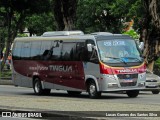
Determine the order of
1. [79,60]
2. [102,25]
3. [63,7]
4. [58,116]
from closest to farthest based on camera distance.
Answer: [58,116]
[79,60]
[63,7]
[102,25]

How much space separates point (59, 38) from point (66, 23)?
1525 centimetres

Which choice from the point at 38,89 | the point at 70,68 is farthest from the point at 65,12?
the point at 70,68

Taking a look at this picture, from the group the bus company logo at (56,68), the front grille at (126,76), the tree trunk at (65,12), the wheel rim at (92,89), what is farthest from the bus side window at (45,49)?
the tree trunk at (65,12)

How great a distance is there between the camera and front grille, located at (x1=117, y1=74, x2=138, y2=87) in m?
24.6

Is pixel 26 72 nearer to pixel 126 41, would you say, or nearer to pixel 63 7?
pixel 126 41

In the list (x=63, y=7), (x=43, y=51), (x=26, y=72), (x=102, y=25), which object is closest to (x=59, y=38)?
(x=43, y=51)

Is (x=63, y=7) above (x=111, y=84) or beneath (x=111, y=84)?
above

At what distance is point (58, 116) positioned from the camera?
15.7 metres

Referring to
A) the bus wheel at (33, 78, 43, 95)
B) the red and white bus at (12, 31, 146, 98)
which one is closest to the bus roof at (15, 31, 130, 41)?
the red and white bus at (12, 31, 146, 98)

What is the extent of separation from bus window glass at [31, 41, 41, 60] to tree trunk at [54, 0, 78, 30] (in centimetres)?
1339

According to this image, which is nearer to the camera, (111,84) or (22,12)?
(111,84)

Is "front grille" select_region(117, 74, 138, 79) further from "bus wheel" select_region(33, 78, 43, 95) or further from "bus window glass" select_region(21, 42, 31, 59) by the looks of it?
"bus window glass" select_region(21, 42, 31, 59)

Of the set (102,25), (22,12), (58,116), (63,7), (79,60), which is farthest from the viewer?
(102,25)

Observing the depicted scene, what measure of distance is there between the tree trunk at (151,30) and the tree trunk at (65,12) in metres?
5.30
